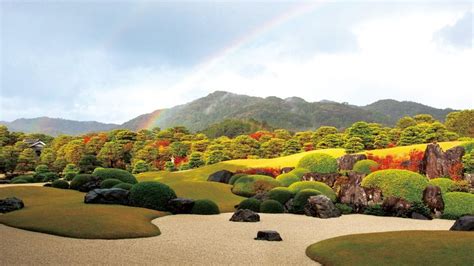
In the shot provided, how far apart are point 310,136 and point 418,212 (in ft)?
142

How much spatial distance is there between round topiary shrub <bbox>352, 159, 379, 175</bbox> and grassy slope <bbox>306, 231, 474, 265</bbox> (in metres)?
22.6

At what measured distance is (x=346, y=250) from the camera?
41.7 feet

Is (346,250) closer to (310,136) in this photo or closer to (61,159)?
(310,136)

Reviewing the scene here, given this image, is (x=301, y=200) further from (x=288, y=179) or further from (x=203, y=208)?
(x=288, y=179)

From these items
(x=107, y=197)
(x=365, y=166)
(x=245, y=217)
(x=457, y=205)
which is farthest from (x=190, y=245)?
(x=365, y=166)

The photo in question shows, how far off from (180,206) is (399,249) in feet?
43.2

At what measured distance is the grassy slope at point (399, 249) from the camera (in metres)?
11.0

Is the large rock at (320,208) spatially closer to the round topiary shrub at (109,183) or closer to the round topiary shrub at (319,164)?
the round topiary shrub at (109,183)

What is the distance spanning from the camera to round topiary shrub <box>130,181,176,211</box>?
23.1 meters

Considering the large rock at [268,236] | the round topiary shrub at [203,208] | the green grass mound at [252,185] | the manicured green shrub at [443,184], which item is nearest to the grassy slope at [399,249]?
the large rock at [268,236]

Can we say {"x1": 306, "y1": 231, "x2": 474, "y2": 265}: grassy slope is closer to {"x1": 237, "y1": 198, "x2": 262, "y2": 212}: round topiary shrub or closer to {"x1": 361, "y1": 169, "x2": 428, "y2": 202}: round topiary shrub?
{"x1": 237, "y1": 198, "x2": 262, "y2": 212}: round topiary shrub

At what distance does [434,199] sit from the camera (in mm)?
23797

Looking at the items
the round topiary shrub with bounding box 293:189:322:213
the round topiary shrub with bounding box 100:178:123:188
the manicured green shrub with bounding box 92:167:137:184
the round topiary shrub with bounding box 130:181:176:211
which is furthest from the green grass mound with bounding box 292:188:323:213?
the manicured green shrub with bounding box 92:167:137:184

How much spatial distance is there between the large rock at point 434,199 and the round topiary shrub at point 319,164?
566 inches
